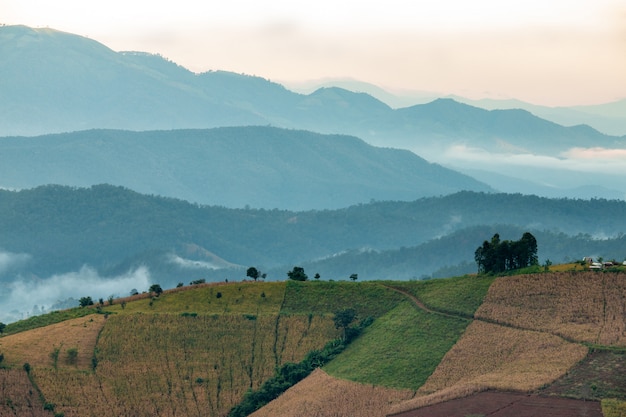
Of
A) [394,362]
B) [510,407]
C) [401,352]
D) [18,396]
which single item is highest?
[401,352]

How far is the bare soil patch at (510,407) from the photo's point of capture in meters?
137

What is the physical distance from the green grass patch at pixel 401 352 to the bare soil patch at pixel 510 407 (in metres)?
21.6

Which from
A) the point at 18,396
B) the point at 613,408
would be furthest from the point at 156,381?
the point at 613,408

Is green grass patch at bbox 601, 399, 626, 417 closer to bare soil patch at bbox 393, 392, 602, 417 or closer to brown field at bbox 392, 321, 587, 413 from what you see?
bare soil patch at bbox 393, 392, 602, 417

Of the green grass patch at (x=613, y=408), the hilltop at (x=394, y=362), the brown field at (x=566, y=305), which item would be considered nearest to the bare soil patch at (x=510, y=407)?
the green grass patch at (x=613, y=408)

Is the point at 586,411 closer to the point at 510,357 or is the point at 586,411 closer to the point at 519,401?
the point at 519,401

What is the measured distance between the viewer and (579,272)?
192250 mm

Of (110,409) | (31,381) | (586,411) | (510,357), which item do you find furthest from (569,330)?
(31,381)

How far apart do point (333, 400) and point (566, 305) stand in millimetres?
38751

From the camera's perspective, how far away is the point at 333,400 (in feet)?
561

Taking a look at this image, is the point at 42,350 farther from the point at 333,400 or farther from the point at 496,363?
the point at 496,363

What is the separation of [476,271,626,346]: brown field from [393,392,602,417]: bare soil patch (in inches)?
911

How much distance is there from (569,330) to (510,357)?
10.2 metres

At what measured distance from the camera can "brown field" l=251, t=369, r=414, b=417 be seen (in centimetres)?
16550
